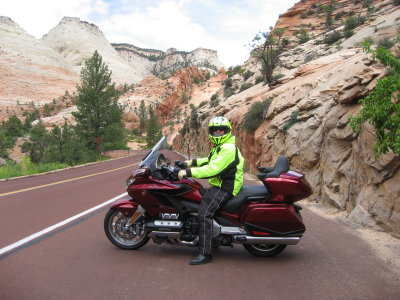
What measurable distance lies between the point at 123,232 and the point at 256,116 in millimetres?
13246

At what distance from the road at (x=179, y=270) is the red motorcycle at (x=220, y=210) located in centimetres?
31

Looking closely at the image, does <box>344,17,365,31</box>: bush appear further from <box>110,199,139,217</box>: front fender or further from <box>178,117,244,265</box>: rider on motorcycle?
<box>110,199,139,217</box>: front fender

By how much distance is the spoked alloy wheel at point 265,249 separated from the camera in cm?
488

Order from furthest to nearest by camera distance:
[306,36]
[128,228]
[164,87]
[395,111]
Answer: [164,87], [306,36], [395,111], [128,228]

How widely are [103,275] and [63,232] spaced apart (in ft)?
7.29

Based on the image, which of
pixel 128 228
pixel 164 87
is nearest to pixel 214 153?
pixel 128 228

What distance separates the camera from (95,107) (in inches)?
1604

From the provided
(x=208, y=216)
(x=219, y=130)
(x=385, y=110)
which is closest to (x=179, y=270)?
(x=208, y=216)

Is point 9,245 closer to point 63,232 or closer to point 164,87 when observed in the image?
point 63,232

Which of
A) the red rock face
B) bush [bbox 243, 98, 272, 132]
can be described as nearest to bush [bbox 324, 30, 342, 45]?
the red rock face

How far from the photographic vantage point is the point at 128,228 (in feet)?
17.1

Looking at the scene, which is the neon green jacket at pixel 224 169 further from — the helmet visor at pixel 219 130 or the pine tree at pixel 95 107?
the pine tree at pixel 95 107

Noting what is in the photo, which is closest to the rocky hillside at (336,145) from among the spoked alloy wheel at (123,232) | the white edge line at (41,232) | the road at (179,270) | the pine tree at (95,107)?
the road at (179,270)

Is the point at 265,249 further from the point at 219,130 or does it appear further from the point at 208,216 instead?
the point at 219,130
